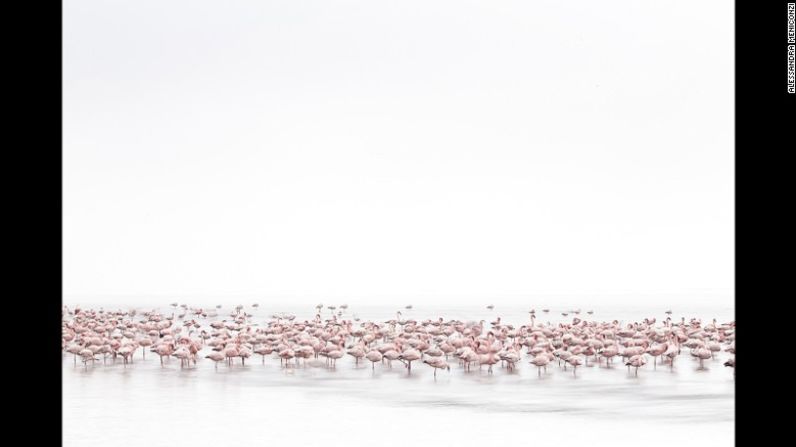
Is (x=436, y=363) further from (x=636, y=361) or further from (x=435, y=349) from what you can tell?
(x=636, y=361)

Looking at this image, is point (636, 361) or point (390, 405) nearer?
point (390, 405)

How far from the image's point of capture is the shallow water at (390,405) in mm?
7184

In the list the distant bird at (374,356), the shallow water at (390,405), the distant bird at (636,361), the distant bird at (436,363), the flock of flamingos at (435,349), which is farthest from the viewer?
the distant bird at (374,356)

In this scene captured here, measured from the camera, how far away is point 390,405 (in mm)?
8727

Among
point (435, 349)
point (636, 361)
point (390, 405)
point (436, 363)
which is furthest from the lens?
point (435, 349)

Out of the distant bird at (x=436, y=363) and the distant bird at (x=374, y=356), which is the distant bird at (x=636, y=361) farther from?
the distant bird at (x=374, y=356)

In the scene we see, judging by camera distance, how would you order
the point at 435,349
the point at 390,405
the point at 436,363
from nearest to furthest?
the point at 390,405
the point at 436,363
the point at 435,349

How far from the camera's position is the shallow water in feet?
23.6

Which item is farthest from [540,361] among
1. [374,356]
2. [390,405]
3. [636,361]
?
[390,405]

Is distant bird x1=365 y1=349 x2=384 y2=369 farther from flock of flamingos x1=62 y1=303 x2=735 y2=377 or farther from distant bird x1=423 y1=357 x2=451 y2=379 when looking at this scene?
distant bird x1=423 y1=357 x2=451 y2=379

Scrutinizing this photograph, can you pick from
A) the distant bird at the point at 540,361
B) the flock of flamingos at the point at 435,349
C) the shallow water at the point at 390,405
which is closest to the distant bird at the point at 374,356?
the flock of flamingos at the point at 435,349
